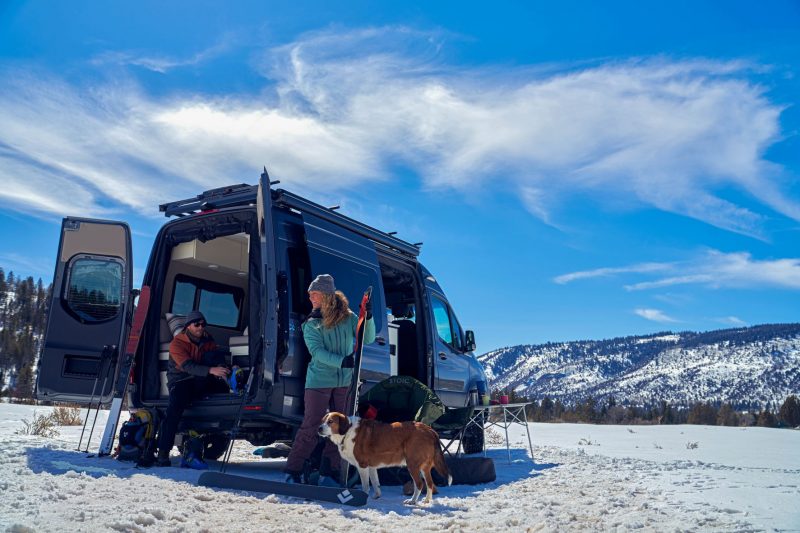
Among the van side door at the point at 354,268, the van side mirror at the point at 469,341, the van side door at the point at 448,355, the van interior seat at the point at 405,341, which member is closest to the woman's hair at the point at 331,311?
the van side door at the point at 354,268

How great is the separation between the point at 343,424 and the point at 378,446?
0.32m

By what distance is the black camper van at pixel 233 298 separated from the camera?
5.71 meters

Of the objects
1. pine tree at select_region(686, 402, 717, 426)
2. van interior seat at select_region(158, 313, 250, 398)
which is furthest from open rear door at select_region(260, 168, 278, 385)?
pine tree at select_region(686, 402, 717, 426)

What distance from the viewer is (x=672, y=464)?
745 cm

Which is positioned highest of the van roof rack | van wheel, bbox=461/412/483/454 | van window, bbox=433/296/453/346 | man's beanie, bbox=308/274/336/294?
the van roof rack

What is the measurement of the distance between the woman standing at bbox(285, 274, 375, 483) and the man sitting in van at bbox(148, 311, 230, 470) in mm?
1105

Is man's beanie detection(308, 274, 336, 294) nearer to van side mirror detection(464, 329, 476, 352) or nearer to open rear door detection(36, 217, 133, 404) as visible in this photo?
open rear door detection(36, 217, 133, 404)

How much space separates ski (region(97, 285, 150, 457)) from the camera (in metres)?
6.57

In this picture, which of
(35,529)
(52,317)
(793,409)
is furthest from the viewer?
(793,409)

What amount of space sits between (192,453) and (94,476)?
1.39m

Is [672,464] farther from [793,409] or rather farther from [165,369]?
[793,409]

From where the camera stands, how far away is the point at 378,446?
17.1ft

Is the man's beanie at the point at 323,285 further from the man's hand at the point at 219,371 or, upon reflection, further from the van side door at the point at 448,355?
the van side door at the point at 448,355

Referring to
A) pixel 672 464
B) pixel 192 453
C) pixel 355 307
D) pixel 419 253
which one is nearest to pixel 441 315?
pixel 419 253
